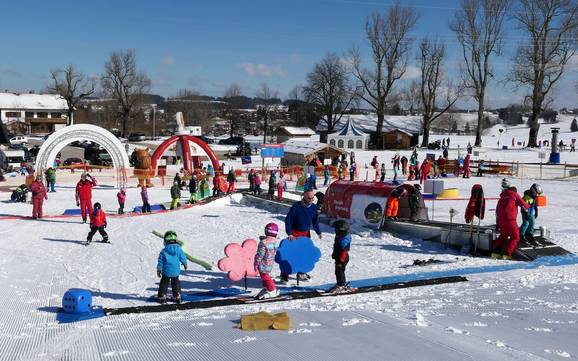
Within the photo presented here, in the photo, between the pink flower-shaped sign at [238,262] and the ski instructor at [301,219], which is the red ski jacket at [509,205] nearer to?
the ski instructor at [301,219]

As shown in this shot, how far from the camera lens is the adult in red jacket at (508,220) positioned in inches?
488

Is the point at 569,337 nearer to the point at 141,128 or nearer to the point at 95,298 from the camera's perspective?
the point at 95,298

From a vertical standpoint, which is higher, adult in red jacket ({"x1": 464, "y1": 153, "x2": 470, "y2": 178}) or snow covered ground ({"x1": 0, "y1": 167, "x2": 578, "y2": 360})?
adult in red jacket ({"x1": 464, "y1": 153, "x2": 470, "y2": 178})

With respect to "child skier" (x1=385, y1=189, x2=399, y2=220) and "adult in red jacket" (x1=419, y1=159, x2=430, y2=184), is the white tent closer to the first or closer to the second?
"adult in red jacket" (x1=419, y1=159, x2=430, y2=184)

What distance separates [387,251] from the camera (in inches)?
546

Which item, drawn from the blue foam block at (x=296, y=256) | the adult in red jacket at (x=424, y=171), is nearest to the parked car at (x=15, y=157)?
the adult in red jacket at (x=424, y=171)

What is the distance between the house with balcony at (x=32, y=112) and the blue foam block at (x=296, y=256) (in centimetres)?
9738

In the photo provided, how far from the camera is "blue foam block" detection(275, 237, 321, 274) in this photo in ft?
33.3

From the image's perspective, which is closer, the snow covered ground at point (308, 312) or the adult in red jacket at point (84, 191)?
the snow covered ground at point (308, 312)

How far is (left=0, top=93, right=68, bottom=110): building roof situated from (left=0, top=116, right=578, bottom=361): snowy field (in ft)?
315

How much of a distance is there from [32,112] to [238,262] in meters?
106

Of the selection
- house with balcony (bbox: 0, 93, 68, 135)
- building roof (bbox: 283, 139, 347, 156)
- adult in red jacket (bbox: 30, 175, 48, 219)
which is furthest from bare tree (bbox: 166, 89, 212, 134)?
adult in red jacket (bbox: 30, 175, 48, 219)

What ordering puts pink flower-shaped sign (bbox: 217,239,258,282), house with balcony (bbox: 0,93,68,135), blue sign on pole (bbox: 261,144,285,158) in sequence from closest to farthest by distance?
pink flower-shaped sign (bbox: 217,239,258,282)
blue sign on pole (bbox: 261,144,285,158)
house with balcony (bbox: 0,93,68,135)

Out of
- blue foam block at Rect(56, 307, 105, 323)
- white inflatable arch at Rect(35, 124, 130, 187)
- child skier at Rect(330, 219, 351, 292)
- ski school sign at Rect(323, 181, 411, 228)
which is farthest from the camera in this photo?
white inflatable arch at Rect(35, 124, 130, 187)
